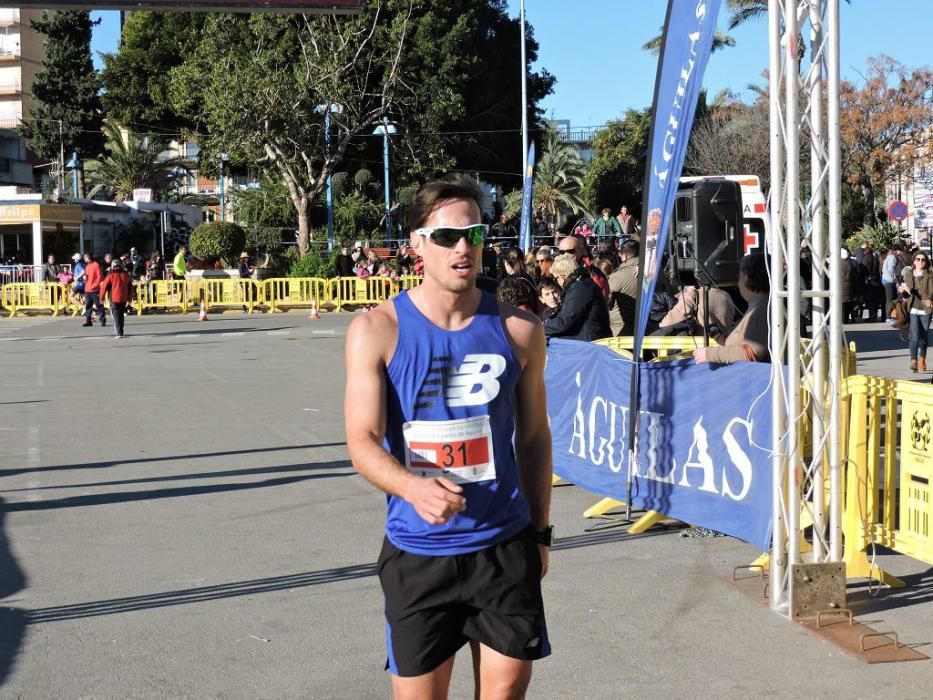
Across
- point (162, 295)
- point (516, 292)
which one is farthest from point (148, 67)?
point (516, 292)

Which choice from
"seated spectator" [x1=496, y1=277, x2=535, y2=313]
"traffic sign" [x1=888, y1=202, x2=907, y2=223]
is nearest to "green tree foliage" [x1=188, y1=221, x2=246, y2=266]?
"traffic sign" [x1=888, y1=202, x2=907, y2=223]

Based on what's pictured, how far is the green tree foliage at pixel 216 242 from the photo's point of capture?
4162 centimetres

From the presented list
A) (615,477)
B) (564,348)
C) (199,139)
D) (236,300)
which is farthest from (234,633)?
(199,139)

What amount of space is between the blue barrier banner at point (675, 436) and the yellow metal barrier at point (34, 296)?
2865 centimetres

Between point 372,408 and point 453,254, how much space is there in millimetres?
479

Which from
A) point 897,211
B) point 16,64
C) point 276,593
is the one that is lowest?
point 276,593

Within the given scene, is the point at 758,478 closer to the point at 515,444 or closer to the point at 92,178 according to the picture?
the point at 515,444

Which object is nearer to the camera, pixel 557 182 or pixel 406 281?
pixel 406 281

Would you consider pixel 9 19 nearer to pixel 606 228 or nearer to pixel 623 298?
pixel 606 228

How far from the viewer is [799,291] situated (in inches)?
228

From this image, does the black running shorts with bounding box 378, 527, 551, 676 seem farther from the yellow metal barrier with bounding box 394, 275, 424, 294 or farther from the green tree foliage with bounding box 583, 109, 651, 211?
the green tree foliage with bounding box 583, 109, 651, 211

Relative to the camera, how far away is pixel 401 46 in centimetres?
4275

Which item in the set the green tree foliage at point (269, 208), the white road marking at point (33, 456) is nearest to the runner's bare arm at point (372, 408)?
the white road marking at point (33, 456)

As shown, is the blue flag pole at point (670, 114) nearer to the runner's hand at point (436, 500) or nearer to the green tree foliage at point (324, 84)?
the runner's hand at point (436, 500)
